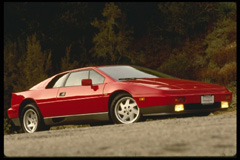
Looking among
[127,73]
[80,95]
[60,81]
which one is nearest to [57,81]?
[60,81]

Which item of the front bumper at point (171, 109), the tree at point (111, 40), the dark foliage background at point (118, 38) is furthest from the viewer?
the tree at point (111, 40)

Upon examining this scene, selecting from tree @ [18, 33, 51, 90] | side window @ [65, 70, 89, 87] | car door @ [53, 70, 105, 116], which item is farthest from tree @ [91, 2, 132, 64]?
car door @ [53, 70, 105, 116]

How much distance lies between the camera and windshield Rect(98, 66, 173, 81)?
9.86 metres

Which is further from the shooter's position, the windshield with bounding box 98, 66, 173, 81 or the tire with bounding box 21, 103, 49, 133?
the tire with bounding box 21, 103, 49, 133

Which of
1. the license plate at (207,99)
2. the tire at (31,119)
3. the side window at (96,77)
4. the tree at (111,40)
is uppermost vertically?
the tree at (111,40)

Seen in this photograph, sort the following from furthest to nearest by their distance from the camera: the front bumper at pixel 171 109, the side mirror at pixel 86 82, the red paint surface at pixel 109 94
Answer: the side mirror at pixel 86 82, the red paint surface at pixel 109 94, the front bumper at pixel 171 109

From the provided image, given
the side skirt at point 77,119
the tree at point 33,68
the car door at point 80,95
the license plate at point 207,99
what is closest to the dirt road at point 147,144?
the license plate at point 207,99

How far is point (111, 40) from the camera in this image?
2653 centimetres

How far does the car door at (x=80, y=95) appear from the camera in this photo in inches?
377

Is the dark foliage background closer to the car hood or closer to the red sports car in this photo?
the red sports car

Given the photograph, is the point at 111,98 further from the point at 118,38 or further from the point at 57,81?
the point at 118,38

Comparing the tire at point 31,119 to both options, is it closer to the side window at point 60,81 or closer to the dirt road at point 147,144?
the side window at point 60,81

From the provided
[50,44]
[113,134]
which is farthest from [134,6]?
[113,134]

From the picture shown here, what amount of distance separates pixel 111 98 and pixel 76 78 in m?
1.35
